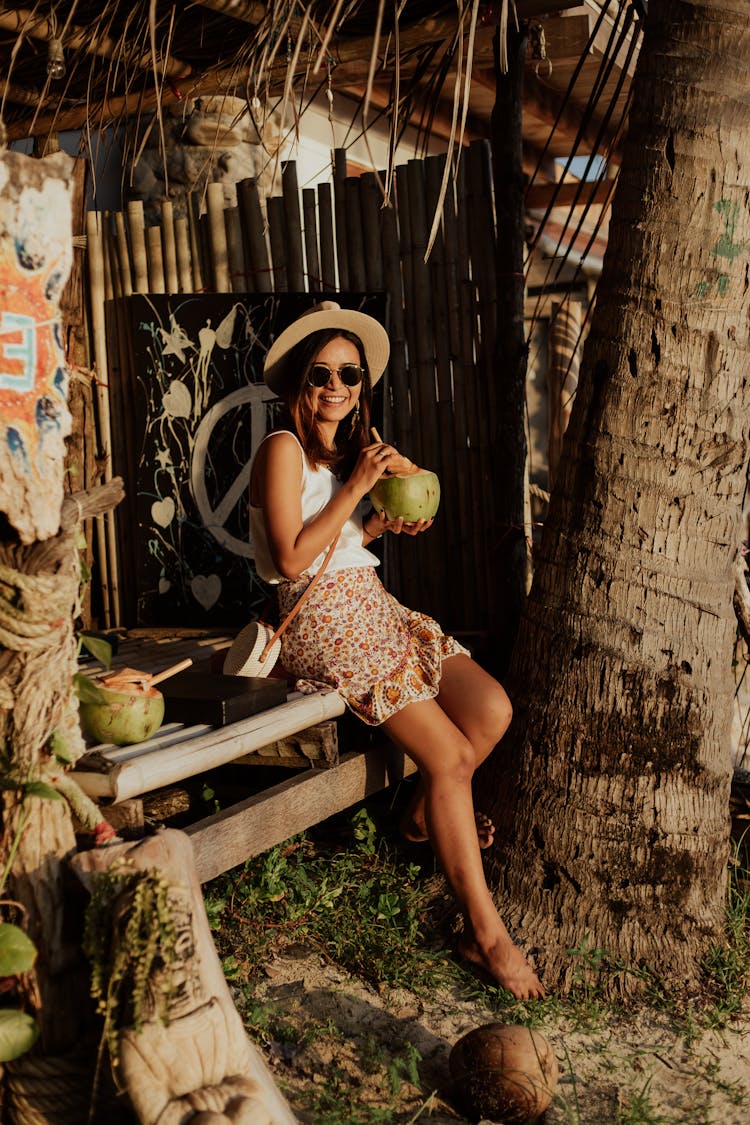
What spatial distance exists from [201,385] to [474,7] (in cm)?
284

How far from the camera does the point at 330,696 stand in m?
3.56

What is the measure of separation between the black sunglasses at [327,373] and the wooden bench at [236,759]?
3.26ft

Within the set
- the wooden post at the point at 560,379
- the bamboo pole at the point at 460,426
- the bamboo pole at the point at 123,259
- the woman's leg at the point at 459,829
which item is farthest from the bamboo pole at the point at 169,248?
the wooden post at the point at 560,379

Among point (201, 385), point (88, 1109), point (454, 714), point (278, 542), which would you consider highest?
point (201, 385)

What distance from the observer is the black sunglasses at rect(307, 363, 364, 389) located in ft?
12.1

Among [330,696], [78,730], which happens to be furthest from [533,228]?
[78,730]

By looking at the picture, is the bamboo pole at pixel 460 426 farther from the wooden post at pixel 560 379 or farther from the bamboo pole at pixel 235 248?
the wooden post at pixel 560 379

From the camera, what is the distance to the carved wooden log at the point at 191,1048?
219cm

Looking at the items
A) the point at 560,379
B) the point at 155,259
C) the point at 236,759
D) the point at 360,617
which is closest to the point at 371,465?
the point at 360,617

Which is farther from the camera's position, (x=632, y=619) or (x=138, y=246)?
(x=138, y=246)

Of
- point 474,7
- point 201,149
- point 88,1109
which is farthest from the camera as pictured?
point 201,149

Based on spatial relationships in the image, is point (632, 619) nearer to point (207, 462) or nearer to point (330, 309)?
point (330, 309)

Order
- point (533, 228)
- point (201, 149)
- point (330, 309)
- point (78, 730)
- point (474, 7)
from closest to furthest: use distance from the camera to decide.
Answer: point (78, 730) → point (474, 7) → point (330, 309) → point (201, 149) → point (533, 228)

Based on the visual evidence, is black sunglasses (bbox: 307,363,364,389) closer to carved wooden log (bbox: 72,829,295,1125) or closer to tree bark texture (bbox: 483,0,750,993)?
tree bark texture (bbox: 483,0,750,993)
